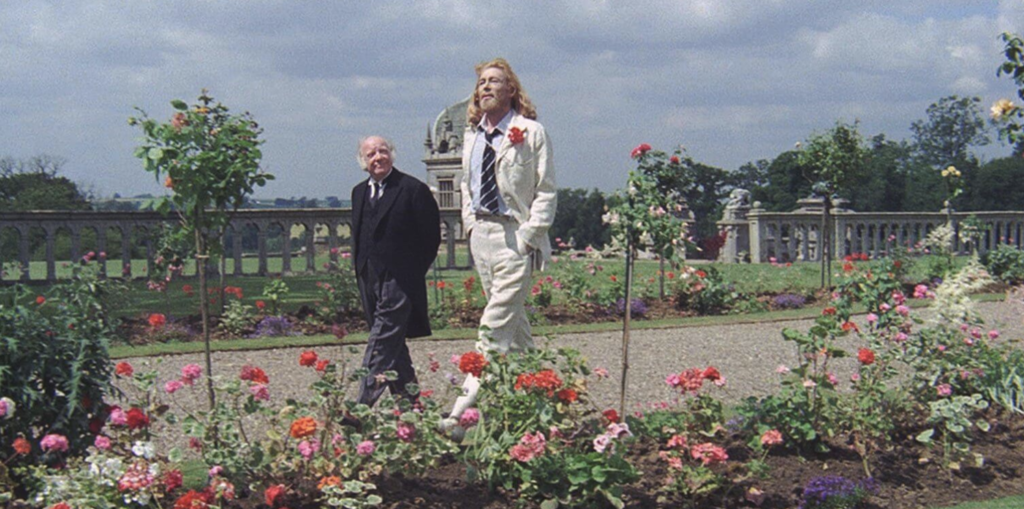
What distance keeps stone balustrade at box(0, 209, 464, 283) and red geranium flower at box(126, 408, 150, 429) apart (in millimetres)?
13138

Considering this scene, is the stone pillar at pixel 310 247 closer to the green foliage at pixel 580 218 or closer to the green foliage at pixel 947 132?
the green foliage at pixel 580 218

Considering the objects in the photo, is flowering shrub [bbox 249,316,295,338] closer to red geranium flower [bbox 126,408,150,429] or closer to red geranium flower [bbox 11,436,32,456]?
red geranium flower [bbox 11,436,32,456]

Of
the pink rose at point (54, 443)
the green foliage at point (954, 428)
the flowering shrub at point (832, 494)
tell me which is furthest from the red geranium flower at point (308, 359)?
the green foliage at point (954, 428)

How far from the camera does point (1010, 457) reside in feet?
21.6

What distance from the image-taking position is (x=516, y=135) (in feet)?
20.3

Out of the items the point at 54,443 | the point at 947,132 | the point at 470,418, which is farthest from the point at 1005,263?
the point at 947,132

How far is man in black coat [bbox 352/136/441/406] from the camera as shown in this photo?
664 cm

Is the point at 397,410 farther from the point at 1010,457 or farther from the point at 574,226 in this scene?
the point at 574,226

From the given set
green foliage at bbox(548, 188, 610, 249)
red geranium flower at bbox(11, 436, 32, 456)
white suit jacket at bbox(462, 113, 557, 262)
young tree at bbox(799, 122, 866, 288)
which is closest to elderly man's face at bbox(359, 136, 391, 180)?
white suit jacket at bbox(462, 113, 557, 262)

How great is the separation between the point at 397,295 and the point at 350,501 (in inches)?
87.4

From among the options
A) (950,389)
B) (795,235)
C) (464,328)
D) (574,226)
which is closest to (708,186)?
(574,226)

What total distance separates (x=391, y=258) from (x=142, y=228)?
50.4 ft

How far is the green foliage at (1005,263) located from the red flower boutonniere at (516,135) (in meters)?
15.8

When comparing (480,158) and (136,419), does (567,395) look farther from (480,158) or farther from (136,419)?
(136,419)
